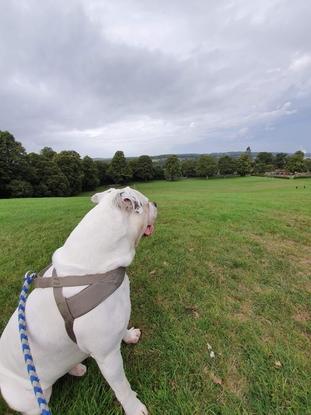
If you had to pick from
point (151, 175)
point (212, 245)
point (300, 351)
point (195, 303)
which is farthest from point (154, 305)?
point (151, 175)

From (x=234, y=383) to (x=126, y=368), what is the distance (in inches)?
40.3

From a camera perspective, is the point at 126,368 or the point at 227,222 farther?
the point at 227,222

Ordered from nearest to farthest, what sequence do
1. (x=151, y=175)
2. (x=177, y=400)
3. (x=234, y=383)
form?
Answer: 1. (x=177, y=400)
2. (x=234, y=383)
3. (x=151, y=175)

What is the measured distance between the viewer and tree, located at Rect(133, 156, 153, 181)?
59.1 metres

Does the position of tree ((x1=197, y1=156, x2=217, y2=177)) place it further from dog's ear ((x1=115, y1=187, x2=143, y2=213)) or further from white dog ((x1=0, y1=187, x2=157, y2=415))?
white dog ((x1=0, y1=187, x2=157, y2=415))

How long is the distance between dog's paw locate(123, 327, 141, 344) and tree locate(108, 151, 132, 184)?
51924 mm

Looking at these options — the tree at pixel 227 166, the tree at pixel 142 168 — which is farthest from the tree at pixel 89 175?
the tree at pixel 227 166

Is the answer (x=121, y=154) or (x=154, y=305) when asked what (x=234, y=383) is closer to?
(x=154, y=305)

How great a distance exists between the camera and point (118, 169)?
54.5 m

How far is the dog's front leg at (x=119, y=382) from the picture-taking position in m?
1.85

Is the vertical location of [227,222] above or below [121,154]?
below

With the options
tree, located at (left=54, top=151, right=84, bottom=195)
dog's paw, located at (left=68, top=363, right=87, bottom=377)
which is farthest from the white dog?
tree, located at (left=54, top=151, right=84, bottom=195)

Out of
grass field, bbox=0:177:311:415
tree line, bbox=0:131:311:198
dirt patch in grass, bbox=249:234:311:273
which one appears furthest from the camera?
tree line, bbox=0:131:311:198

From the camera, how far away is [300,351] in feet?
8.45
